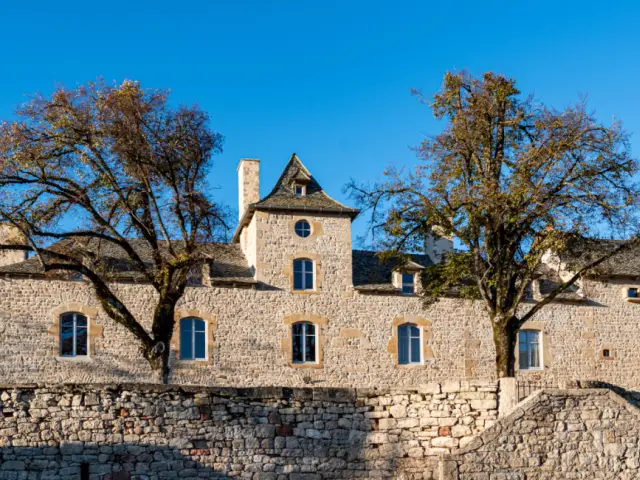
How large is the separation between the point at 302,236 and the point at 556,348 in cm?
987

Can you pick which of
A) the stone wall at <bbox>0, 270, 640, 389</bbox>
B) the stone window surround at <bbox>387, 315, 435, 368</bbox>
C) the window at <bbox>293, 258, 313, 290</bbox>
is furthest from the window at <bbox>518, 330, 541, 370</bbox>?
the window at <bbox>293, 258, 313, 290</bbox>

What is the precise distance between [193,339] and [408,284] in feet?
25.1

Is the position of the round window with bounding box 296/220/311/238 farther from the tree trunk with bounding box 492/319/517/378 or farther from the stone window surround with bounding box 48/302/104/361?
the tree trunk with bounding box 492/319/517/378

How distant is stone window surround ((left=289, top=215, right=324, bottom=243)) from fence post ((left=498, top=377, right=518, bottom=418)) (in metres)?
15.5

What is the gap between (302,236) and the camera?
33.5 metres

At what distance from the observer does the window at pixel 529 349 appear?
34.8 metres

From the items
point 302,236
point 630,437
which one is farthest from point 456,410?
point 302,236

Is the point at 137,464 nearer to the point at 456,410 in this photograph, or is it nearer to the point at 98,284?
the point at 456,410

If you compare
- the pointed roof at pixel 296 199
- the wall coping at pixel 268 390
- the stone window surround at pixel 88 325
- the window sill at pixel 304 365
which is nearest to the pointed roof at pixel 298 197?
the pointed roof at pixel 296 199

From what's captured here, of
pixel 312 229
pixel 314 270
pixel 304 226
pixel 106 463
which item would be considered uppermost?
pixel 304 226

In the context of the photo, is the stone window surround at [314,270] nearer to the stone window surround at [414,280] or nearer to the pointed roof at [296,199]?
the pointed roof at [296,199]

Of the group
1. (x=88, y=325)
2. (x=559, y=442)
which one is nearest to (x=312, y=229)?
(x=88, y=325)

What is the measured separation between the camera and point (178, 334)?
31.5 m

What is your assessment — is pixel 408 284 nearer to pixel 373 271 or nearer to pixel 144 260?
pixel 373 271
